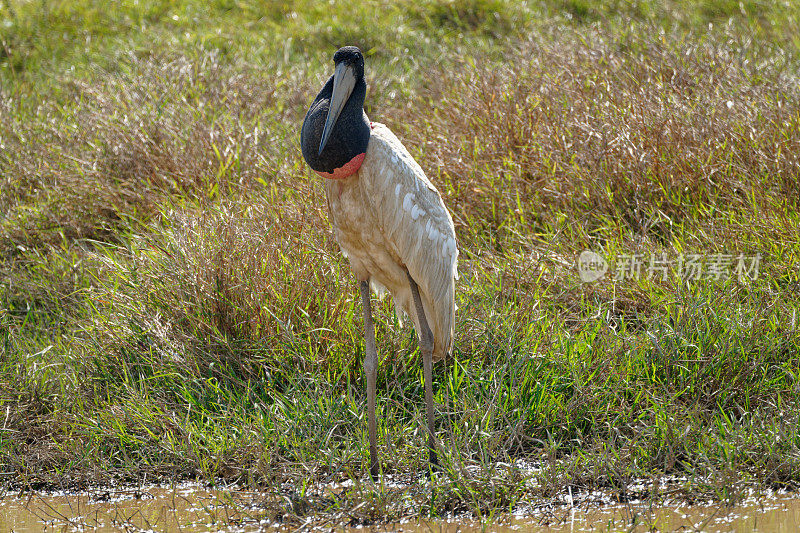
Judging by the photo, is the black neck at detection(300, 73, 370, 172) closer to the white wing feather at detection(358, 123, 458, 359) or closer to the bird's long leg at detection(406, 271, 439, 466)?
the white wing feather at detection(358, 123, 458, 359)

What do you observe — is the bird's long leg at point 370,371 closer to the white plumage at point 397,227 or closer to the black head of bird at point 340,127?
the white plumage at point 397,227

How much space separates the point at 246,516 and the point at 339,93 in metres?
1.52

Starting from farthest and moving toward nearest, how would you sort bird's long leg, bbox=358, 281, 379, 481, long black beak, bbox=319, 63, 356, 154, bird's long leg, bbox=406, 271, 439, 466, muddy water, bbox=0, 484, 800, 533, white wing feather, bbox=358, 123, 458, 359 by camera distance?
bird's long leg, bbox=406, 271, 439, 466 < bird's long leg, bbox=358, 281, 379, 481 < white wing feather, bbox=358, 123, 458, 359 < long black beak, bbox=319, 63, 356, 154 < muddy water, bbox=0, 484, 800, 533

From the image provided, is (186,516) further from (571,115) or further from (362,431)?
(571,115)

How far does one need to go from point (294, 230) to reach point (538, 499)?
6.36ft

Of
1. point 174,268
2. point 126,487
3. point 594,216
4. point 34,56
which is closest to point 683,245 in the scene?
point 594,216

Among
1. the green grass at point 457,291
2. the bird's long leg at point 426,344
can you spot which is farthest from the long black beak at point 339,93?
the green grass at point 457,291

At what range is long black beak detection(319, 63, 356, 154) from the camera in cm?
322

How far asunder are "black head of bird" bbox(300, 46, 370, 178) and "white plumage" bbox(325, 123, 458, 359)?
88mm

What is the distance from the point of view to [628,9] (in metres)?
8.36

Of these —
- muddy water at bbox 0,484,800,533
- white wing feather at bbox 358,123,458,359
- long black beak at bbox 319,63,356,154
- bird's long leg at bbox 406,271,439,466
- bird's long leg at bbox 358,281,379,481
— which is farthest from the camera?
bird's long leg at bbox 406,271,439,466

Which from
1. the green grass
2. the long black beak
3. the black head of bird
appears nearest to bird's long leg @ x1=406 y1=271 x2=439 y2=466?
the green grass

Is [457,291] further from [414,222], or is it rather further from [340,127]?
[340,127]

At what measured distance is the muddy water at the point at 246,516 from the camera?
3055mm
